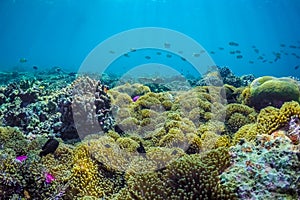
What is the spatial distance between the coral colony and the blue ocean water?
32340mm

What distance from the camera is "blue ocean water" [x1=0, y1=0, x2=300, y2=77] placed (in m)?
67.4

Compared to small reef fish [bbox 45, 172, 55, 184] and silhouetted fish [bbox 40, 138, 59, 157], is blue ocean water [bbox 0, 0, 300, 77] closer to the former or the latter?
silhouetted fish [bbox 40, 138, 59, 157]

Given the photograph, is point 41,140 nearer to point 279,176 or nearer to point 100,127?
point 100,127

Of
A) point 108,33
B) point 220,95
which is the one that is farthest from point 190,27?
point 220,95

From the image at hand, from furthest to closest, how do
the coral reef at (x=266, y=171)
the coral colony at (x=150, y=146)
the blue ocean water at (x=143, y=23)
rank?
1. the blue ocean water at (x=143, y=23)
2. the coral colony at (x=150, y=146)
3. the coral reef at (x=266, y=171)

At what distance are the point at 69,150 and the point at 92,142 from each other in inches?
17.3

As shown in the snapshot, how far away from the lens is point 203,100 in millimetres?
6828

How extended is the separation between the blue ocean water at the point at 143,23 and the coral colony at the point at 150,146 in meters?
32.3

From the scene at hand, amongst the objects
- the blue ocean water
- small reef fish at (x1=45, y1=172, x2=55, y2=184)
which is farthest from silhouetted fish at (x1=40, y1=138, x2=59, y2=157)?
the blue ocean water

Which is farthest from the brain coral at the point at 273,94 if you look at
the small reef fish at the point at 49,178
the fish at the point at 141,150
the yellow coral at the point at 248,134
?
the small reef fish at the point at 49,178

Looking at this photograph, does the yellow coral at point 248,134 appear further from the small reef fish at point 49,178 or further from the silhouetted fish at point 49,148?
the silhouetted fish at point 49,148

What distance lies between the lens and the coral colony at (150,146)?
2.83 meters

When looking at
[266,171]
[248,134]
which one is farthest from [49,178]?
[248,134]

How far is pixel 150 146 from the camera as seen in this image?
4.97 m
